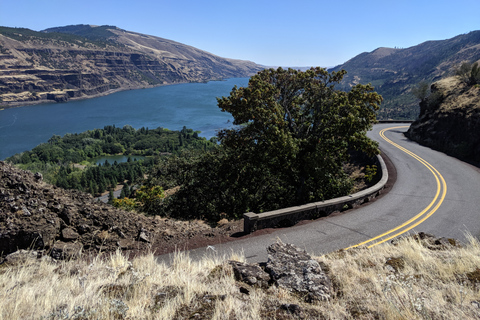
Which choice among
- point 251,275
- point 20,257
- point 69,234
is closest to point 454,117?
point 251,275

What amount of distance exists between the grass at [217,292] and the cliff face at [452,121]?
954 inches

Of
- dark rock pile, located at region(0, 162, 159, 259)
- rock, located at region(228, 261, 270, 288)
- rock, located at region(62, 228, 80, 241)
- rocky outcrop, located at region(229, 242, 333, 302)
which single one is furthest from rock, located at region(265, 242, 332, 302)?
rock, located at region(62, 228, 80, 241)

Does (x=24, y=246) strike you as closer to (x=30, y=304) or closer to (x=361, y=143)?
(x=30, y=304)

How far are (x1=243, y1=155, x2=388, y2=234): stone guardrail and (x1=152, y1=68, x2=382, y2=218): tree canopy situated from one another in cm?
124

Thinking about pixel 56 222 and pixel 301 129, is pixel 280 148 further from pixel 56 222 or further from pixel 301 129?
pixel 56 222

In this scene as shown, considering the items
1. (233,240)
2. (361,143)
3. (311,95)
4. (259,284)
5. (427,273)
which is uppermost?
(311,95)

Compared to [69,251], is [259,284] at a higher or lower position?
higher

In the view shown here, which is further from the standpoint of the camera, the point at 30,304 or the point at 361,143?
A: the point at 361,143

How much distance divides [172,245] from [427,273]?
697 cm

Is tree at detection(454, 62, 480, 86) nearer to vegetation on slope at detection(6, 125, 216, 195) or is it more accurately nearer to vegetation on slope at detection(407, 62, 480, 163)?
vegetation on slope at detection(407, 62, 480, 163)

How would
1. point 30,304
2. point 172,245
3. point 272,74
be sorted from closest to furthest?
point 30,304, point 172,245, point 272,74

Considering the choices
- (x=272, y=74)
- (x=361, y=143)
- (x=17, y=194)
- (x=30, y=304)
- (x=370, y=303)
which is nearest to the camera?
(x=30, y=304)

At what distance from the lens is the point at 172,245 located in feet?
29.7

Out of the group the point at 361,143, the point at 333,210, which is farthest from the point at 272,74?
the point at 333,210
